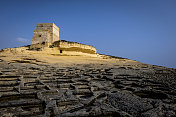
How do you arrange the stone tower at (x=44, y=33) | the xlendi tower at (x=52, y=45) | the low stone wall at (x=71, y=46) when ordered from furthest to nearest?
1. the stone tower at (x=44, y=33)
2. the low stone wall at (x=71, y=46)
3. the xlendi tower at (x=52, y=45)

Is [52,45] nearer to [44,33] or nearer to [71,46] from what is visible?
[71,46]

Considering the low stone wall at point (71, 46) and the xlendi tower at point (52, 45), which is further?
the low stone wall at point (71, 46)

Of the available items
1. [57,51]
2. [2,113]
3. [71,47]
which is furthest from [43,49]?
[2,113]

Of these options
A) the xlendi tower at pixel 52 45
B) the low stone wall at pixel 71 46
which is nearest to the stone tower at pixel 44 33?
the xlendi tower at pixel 52 45

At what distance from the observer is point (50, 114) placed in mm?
1230

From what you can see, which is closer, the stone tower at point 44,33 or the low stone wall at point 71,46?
the low stone wall at point 71,46

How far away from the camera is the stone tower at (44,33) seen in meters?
16.9

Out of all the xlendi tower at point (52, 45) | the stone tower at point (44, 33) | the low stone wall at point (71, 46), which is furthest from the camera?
the stone tower at point (44, 33)

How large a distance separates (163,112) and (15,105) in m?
1.76

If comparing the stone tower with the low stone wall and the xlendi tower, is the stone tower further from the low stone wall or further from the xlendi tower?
the low stone wall

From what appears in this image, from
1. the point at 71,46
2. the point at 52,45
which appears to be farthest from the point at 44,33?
the point at 71,46

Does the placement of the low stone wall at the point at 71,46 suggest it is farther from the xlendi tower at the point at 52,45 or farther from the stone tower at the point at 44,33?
the stone tower at the point at 44,33

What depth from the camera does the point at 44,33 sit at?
56.3ft

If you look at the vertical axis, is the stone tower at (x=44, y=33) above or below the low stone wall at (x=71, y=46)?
above
